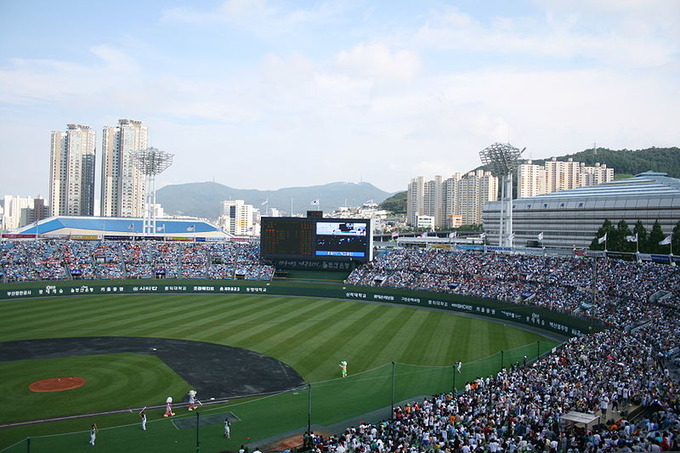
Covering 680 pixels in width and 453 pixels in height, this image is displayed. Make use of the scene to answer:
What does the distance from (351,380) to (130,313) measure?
29.3 m

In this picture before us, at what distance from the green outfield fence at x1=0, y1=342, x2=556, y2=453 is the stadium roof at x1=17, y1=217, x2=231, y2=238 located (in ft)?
251

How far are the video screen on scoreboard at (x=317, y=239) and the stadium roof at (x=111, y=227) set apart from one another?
35.8 m

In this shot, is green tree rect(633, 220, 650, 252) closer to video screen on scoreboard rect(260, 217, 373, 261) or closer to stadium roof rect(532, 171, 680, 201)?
video screen on scoreboard rect(260, 217, 373, 261)

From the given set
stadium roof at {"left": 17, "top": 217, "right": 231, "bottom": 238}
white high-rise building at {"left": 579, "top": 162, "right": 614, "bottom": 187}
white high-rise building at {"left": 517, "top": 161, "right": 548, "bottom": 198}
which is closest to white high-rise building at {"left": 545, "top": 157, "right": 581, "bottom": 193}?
white high-rise building at {"left": 517, "top": 161, "right": 548, "bottom": 198}

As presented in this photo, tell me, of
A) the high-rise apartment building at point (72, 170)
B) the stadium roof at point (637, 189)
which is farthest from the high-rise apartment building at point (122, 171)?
the stadium roof at point (637, 189)

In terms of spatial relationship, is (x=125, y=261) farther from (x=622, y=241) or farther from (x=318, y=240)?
(x=622, y=241)

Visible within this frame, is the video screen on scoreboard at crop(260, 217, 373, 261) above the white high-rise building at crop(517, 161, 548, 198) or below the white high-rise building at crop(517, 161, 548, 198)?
below

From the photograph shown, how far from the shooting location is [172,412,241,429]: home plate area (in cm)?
2062

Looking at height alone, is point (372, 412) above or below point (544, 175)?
below

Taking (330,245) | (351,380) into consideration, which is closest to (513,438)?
(351,380)

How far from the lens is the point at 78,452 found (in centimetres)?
1773

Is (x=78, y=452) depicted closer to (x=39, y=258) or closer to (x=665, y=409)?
(x=665, y=409)

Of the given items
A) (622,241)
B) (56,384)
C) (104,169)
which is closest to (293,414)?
(56,384)

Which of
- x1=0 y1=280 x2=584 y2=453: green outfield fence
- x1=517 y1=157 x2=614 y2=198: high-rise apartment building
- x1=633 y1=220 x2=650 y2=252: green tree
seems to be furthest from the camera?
x1=517 y1=157 x2=614 y2=198: high-rise apartment building
